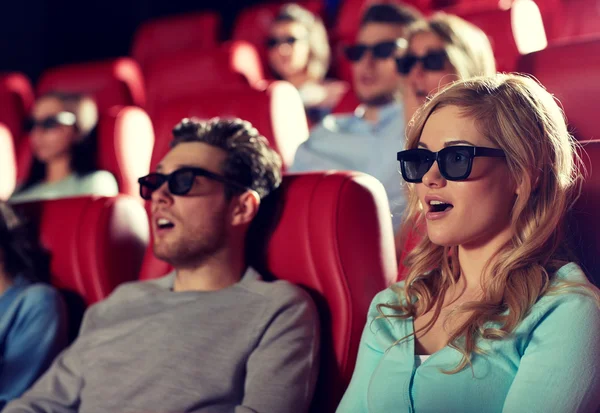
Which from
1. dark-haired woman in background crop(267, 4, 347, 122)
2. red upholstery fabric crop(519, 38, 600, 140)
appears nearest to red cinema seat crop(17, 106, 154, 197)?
dark-haired woman in background crop(267, 4, 347, 122)

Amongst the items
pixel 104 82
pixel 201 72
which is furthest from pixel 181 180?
pixel 104 82

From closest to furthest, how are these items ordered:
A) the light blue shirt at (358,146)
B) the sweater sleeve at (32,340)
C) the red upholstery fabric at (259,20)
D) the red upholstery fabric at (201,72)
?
the sweater sleeve at (32,340) → the light blue shirt at (358,146) → the red upholstery fabric at (201,72) → the red upholstery fabric at (259,20)

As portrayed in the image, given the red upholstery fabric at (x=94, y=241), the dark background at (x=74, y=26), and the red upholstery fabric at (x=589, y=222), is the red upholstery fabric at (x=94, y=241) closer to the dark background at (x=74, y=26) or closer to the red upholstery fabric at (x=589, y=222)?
the red upholstery fabric at (x=589, y=222)

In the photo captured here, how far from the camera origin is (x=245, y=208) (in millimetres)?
1408

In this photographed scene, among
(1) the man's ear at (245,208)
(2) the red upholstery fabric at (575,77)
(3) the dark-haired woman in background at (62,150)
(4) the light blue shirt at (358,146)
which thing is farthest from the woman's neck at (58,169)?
(2) the red upholstery fabric at (575,77)

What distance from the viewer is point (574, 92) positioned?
1203 mm

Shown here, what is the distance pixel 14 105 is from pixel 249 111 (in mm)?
1495

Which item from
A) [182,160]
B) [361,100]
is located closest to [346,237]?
[182,160]

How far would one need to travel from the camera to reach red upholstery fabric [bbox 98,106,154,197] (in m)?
2.10

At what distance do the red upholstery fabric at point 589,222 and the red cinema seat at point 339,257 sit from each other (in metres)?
0.33

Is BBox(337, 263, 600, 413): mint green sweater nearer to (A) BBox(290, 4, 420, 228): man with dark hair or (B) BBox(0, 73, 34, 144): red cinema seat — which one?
(A) BBox(290, 4, 420, 228): man with dark hair

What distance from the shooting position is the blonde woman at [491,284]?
880 mm

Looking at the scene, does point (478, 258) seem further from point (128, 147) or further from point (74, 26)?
point (74, 26)

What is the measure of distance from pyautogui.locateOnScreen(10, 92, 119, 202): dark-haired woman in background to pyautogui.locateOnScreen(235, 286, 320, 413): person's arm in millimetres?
998
